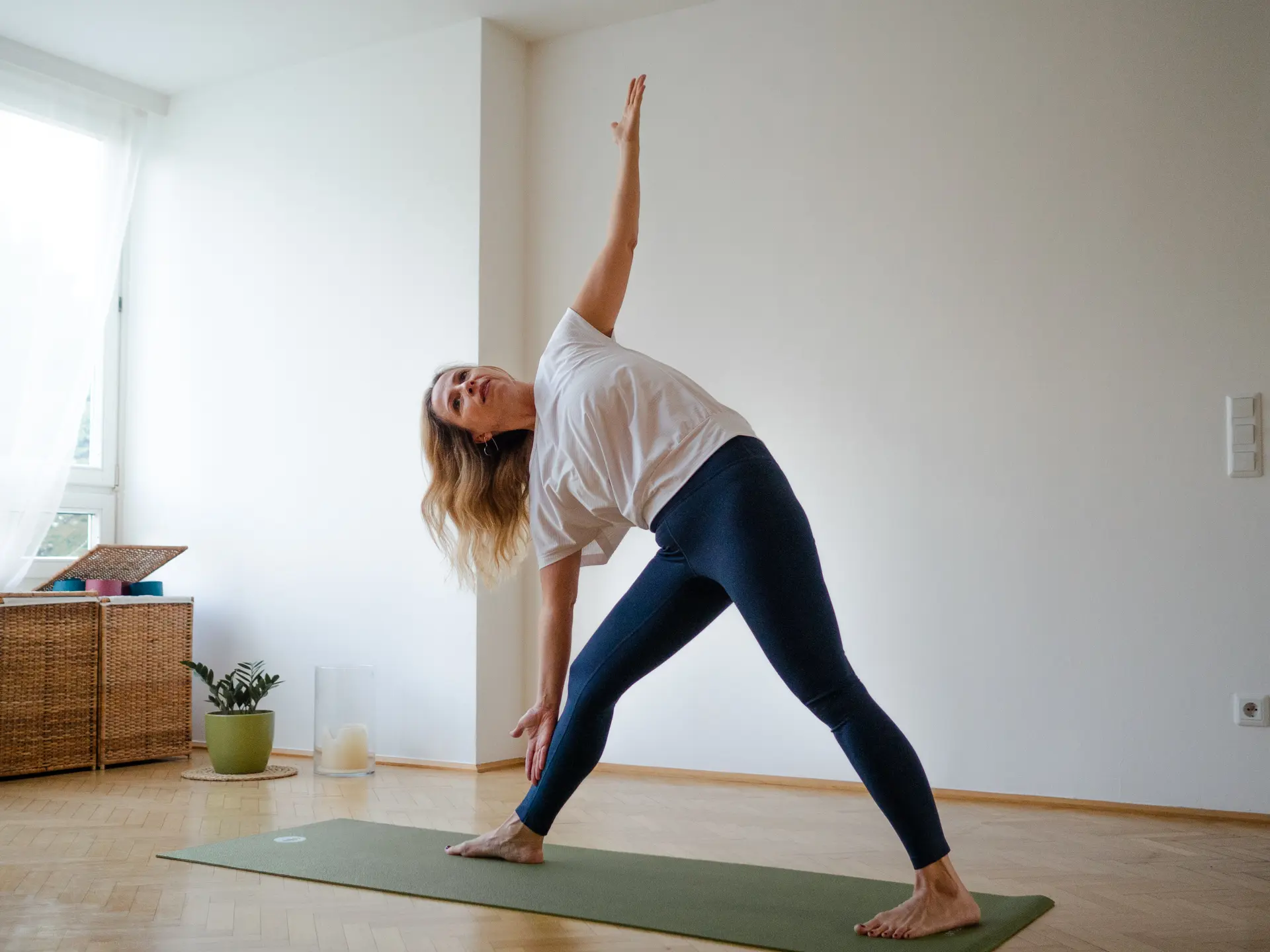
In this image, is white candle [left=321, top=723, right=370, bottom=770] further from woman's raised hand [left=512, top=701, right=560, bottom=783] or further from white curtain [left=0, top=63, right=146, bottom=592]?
woman's raised hand [left=512, top=701, right=560, bottom=783]

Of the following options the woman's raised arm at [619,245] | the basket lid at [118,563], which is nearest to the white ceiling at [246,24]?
the basket lid at [118,563]

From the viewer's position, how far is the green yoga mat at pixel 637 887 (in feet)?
6.42

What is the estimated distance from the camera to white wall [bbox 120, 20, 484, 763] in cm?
437

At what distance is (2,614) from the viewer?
3943 mm

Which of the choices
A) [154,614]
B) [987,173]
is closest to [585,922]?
[987,173]

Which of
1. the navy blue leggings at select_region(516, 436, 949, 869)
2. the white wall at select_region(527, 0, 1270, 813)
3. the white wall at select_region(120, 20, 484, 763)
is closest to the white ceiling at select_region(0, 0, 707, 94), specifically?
the white wall at select_region(120, 20, 484, 763)

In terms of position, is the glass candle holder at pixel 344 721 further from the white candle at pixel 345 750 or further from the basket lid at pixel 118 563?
the basket lid at pixel 118 563

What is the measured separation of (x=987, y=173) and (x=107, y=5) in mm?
3250

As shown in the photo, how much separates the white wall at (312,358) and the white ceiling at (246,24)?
98 millimetres

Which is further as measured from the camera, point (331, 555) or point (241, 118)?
point (241, 118)

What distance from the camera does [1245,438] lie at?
332cm

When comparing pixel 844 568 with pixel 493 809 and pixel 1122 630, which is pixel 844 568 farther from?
pixel 493 809

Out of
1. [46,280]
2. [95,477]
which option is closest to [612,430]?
[46,280]

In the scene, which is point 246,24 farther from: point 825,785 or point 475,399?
point 825,785
